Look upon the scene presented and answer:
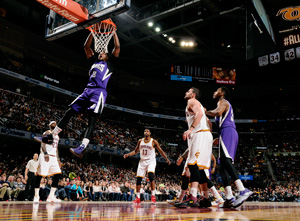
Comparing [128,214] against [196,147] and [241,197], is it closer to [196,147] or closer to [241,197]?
[196,147]

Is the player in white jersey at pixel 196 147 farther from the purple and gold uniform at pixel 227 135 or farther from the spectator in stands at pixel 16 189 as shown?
the spectator in stands at pixel 16 189

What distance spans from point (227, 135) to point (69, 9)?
4.06 m

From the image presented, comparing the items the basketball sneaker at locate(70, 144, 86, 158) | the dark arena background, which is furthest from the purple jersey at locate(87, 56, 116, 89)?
the dark arena background

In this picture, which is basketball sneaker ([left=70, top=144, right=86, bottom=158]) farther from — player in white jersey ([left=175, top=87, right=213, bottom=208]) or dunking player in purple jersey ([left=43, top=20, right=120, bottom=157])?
player in white jersey ([left=175, top=87, right=213, bottom=208])

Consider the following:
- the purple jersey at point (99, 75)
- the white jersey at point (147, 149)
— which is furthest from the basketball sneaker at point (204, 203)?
the white jersey at point (147, 149)

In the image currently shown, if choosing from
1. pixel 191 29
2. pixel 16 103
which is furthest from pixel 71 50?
pixel 191 29

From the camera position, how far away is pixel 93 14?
6367mm

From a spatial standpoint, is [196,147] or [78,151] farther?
[196,147]

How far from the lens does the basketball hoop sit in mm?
6625

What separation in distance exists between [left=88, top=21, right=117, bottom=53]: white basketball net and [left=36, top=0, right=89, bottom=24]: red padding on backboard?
440 millimetres

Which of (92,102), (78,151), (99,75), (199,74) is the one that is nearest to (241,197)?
(78,151)

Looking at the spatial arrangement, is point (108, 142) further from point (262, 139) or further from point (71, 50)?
point (262, 139)

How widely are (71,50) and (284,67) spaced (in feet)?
74.1

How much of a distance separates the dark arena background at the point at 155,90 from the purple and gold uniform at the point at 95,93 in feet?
7.15
